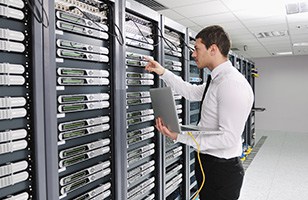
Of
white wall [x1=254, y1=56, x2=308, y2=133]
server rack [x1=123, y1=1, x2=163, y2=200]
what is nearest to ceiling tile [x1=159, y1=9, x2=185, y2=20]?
server rack [x1=123, y1=1, x2=163, y2=200]

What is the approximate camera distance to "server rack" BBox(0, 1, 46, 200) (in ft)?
2.83

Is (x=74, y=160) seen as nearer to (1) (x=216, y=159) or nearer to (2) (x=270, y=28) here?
(1) (x=216, y=159)

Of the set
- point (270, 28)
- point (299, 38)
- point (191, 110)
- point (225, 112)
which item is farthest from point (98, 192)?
point (299, 38)

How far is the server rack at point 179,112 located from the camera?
1.94m

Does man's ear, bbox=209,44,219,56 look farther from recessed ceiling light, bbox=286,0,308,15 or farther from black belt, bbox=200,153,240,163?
recessed ceiling light, bbox=286,0,308,15

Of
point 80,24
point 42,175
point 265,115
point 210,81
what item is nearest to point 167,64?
point 210,81

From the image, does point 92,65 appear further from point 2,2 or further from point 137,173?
point 137,173

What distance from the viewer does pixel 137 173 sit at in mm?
1621

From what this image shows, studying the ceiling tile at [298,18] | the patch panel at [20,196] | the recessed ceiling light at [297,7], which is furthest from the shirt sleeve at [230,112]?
the ceiling tile at [298,18]

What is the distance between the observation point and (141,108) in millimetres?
1694

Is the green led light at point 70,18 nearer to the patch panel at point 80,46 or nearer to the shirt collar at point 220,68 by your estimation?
the patch panel at point 80,46

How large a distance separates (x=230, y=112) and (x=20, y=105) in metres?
1.01

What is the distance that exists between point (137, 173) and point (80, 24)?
96cm

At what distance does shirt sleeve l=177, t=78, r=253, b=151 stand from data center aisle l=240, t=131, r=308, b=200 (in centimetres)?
214
